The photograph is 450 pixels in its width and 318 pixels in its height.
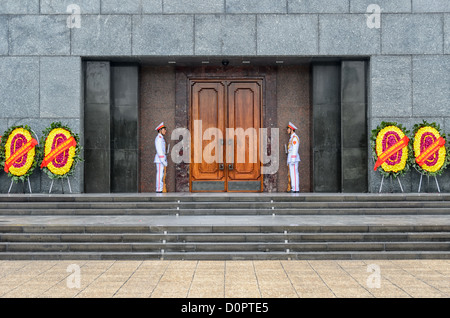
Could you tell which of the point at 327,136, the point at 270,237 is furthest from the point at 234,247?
the point at 327,136

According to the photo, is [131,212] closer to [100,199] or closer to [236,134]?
[100,199]

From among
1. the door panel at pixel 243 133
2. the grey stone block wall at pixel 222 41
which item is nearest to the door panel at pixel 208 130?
the door panel at pixel 243 133

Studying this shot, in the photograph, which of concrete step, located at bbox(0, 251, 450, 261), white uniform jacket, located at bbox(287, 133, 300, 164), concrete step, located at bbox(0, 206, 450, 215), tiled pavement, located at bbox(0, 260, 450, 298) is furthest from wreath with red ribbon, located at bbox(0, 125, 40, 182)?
white uniform jacket, located at bbox(287, 133, 300, 164)

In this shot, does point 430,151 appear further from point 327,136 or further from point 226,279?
point 226,279

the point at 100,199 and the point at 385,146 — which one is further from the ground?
the point at 385,146

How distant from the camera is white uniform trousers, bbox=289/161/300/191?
14.8 metres

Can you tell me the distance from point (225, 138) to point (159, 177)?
2.42 m

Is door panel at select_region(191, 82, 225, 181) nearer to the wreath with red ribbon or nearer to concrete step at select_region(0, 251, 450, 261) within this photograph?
the wreath with red ribbon

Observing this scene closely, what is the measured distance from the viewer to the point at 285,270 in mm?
7434

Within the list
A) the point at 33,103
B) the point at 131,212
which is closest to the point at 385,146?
the point at 131,212

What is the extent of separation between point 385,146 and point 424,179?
1646 mm

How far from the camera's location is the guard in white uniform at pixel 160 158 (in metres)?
14.6

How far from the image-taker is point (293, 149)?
14.8 meters

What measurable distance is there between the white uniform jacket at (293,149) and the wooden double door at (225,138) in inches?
44.4
